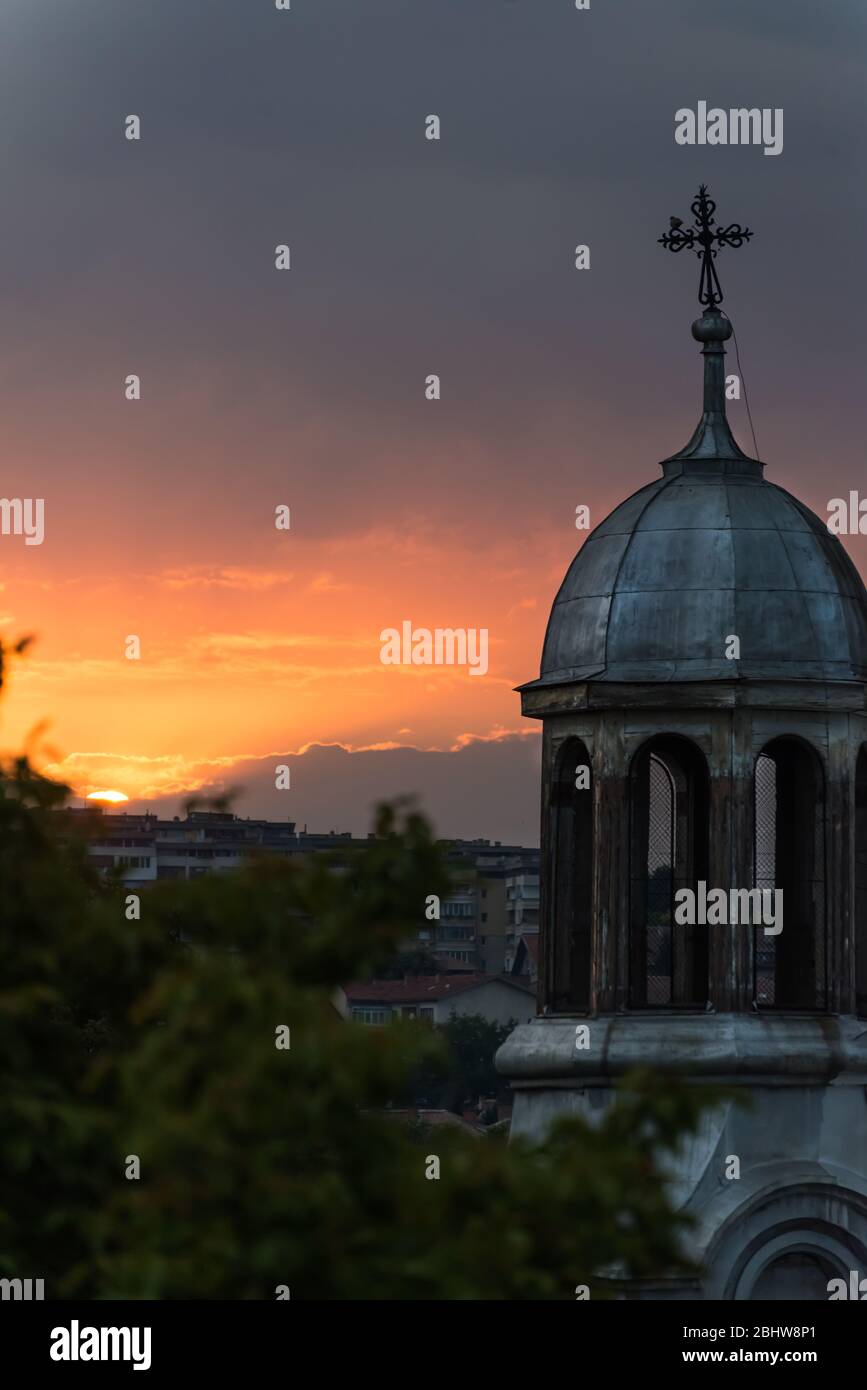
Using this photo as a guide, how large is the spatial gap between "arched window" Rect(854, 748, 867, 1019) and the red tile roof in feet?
316

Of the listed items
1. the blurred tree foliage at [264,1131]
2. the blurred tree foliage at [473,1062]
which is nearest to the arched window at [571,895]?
the blurred tree foliage at [264,1131]

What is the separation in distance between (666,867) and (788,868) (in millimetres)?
1326

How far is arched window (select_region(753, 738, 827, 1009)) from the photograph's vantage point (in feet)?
96.6

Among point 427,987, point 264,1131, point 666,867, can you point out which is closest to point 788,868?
point 666,867

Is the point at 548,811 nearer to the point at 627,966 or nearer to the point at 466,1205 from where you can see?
the point at 627,966

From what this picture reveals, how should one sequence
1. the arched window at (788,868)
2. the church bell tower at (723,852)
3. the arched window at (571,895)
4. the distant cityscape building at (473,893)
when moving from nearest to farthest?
the church bell tower at (723,852)
the arched window at (788,868)
the arched window at (571,895)
the distant cityscape building at (473,893)

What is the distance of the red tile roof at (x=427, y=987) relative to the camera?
128 metres

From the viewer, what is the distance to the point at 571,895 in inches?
1183

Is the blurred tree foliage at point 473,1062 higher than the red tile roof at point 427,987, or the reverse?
the red tile roof at point 427,987

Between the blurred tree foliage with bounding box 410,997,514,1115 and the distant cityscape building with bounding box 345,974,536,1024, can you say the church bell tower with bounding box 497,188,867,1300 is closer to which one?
the blurred tree foliage with bounding box 410,997,514,1115

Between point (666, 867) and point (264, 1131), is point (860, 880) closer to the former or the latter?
point (666, 867)

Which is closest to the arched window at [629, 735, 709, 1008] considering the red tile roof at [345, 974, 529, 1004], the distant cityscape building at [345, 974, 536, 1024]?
the distant cityscape building at [345, 974, 536, 1024]

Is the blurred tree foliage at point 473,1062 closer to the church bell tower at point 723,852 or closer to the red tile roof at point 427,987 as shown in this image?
the red tile roof at point 427,987

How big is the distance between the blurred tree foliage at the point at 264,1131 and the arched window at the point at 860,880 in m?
14.0
